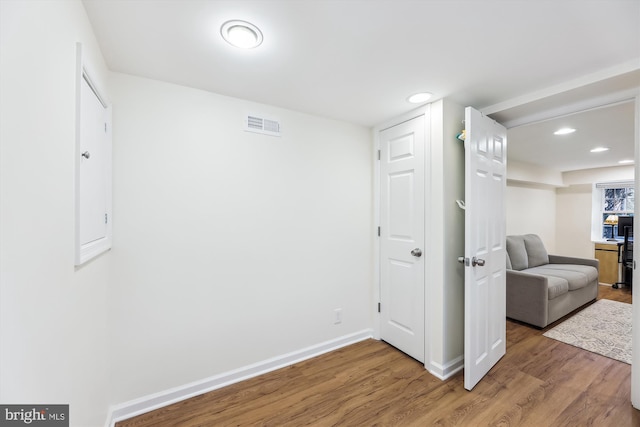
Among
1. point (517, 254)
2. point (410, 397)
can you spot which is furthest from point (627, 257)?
point (410, 397)

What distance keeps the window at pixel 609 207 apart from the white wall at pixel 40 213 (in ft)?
25.0

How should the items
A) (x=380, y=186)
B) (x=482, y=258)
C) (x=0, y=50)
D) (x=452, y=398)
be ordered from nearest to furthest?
(x=0, y=50) → (x=452, y=398) → (x=482, y=258) → (x=380, y=186)

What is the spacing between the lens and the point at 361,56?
1554mm

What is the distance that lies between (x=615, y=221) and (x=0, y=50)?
25.4 feet

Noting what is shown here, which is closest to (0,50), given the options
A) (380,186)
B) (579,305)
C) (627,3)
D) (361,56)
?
(361,56)

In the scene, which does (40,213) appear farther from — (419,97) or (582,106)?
(582,106)

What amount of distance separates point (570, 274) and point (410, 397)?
3251 mm

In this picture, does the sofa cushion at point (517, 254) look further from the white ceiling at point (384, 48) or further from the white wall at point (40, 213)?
the white wall at point (40, 213)

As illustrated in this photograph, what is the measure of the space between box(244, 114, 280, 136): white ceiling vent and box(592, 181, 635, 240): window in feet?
21.3

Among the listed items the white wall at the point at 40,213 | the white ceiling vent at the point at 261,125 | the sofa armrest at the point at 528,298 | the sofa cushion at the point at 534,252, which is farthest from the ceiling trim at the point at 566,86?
the sofa cushion at the point at 534,252

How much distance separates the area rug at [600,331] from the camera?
2574 mm

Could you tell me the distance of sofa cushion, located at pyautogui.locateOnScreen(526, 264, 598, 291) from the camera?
11.2 feet

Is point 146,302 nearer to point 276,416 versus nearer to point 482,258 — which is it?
point 276,416

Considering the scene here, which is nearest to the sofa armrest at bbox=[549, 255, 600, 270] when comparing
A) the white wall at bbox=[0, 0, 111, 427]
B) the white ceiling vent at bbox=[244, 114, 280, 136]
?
the white ceiling vent at bbox=[244, 114, 280, 136]
